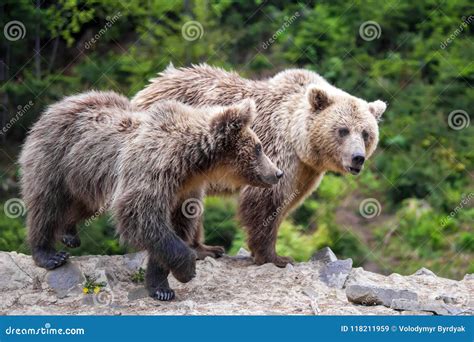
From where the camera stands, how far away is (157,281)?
7797 mm

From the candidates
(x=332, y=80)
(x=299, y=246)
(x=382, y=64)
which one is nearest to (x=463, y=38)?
(x=382, y=64)

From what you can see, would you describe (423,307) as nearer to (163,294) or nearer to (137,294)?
(163,294)

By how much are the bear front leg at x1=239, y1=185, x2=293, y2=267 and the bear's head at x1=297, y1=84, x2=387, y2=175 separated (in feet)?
1.94

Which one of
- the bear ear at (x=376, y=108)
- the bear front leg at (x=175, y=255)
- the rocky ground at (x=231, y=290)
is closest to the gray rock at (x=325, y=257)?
the rocky ground at (x=231, y=290)

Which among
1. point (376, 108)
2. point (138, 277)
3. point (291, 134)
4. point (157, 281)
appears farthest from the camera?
point (376, 108)

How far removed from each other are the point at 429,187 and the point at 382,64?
10.7 ft

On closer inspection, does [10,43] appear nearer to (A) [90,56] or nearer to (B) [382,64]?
(A) [90,56]

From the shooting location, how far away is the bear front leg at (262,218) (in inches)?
352

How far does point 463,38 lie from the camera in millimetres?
16609

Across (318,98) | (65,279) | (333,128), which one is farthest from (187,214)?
(318,98)

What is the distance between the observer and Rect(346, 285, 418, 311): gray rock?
768 centimetres

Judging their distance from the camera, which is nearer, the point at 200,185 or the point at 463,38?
the point at 200,185

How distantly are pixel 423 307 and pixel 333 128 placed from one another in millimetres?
2294

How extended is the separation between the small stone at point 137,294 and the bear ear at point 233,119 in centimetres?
176
